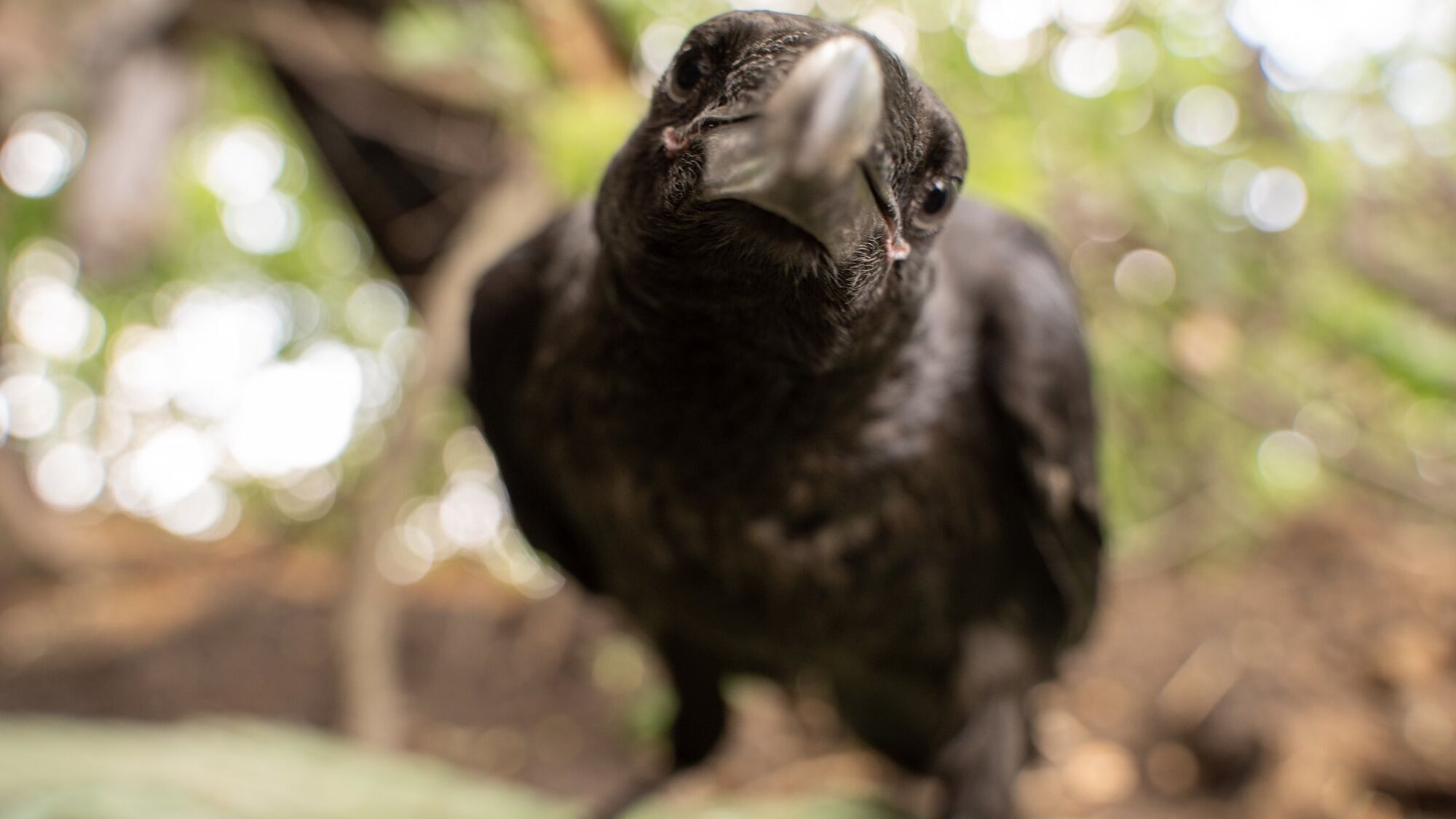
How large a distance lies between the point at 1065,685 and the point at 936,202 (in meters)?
3.38

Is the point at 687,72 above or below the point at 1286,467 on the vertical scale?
above

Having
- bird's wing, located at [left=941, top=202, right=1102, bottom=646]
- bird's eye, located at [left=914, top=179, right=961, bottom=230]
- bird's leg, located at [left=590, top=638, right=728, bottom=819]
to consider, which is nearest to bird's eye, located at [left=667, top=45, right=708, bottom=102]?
bird's eye, located at [left=914, top=179, right=961, bottom=230]

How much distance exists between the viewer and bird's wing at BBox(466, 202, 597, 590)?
187cm

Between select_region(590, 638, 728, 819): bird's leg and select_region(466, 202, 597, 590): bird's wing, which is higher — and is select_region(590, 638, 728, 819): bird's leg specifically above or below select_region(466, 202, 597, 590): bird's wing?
below

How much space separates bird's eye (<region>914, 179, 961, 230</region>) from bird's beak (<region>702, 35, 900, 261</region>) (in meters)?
0.22

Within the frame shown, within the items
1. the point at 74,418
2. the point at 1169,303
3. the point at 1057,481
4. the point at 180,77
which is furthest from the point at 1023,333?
the point at 74,418

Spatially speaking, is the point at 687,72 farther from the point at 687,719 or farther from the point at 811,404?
the point at 687,719

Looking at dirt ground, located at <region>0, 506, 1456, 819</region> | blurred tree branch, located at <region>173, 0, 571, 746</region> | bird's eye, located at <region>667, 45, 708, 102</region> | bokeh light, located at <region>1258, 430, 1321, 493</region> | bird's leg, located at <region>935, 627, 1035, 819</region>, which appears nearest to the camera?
bird's eye, located at <region>667, 45, 708, 102</region>

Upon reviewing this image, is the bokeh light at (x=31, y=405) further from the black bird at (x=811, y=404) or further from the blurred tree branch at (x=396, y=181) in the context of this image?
the black bird at (x=811, y=404)

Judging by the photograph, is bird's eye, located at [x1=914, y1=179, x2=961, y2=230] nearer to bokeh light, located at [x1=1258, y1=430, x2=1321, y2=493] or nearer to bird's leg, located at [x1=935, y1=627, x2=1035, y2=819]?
bird's leg, located at [x1=935, y1=627, x2=1035, y2=819]

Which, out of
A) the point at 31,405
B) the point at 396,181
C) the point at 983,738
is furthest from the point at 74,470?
the point at 983,738

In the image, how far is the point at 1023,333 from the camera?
1.83 m

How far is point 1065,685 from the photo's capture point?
3990mm

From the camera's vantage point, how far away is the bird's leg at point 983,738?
1.94 metres
